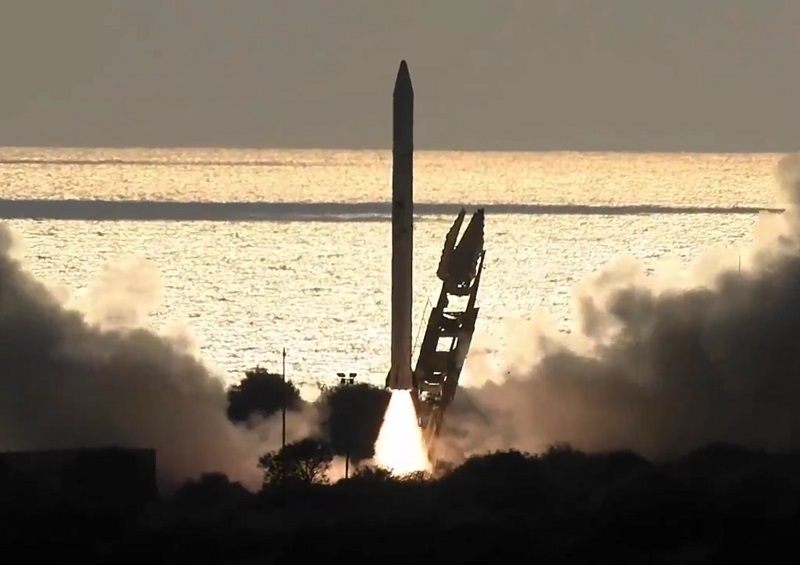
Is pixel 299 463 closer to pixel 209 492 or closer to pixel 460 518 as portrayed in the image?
pixel 209 492

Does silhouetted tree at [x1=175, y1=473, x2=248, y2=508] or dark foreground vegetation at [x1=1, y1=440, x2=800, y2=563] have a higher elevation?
silhouetted tree at [x1=175, y1=473, x2=248, y2=508]

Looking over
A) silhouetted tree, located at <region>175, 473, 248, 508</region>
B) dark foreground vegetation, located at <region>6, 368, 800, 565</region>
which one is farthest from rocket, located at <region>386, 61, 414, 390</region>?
silhouetted tree, located at <region>175, 473, 248, 508</region>

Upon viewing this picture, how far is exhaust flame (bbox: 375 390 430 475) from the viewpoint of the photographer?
7406 cm

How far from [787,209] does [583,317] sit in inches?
282

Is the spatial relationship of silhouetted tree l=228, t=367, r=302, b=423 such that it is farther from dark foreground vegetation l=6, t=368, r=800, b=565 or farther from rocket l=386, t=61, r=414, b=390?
rocket l=386, t=61, r=414, b=390

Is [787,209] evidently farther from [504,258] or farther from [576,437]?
[504,258]

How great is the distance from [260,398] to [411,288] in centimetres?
2240

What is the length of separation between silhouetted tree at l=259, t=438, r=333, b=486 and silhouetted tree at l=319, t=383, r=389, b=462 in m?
0.75

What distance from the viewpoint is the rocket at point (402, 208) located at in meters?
69.1

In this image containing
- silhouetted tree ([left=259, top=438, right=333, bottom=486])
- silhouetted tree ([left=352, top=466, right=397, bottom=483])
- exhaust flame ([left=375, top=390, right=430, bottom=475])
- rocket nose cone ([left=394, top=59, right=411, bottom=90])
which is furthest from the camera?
silhouetted tree ([left=259, top=438, right=333, bottom=486])

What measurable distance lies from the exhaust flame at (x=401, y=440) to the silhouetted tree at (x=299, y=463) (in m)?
2.65

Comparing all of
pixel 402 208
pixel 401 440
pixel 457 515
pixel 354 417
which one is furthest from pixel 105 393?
pixel 457 515

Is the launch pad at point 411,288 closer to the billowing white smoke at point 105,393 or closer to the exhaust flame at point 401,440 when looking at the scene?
the exhaust flame at point 401,440

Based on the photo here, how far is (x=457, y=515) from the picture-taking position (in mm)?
68000
